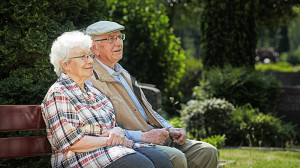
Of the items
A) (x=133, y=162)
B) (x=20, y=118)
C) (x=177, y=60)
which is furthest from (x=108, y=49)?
(x=177, y=60)

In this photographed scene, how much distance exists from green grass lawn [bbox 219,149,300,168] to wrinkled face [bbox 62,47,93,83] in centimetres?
295

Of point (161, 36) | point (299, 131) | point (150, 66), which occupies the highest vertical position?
point (161, 36)

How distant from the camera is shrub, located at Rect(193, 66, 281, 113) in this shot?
9242 mm

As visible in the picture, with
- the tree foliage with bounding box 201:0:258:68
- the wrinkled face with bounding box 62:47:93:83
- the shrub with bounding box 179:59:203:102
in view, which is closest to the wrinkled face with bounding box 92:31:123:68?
the wrinkled face with bounding box 62:47:93:83

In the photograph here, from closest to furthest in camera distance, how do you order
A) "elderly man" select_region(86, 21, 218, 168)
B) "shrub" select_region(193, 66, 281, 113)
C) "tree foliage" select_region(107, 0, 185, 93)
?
"elderly man" select_region(86, 21, 218, 168), "tree foliage" select_region(107, 0, 185, 93), "shrub" select_region(193, 66, 281, 113)

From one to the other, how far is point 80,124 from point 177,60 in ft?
20.4

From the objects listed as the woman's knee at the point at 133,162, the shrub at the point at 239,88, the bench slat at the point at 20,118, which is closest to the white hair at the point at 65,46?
the bench slat at the point at 20,118

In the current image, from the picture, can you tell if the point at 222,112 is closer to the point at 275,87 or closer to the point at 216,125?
the point at 216,125

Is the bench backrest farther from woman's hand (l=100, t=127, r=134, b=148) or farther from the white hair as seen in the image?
woman's hand (l=100, t=127, r=134, b=148)

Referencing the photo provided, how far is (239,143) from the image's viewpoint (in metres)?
7.76

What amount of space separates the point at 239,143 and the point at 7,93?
15.9 ft

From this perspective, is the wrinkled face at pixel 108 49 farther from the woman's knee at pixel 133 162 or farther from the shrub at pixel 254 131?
the shrub at pixel 254 131

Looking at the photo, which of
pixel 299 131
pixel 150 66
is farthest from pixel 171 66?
pixel 299 131

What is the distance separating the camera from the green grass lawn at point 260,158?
563cm
